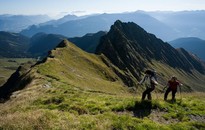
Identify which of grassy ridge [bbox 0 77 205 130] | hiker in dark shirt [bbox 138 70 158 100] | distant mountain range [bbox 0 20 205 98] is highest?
hiker in dark shirt [bbox 138 70 158 100]

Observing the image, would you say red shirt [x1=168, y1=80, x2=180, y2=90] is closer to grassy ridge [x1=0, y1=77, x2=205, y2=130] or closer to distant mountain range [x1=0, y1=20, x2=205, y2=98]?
grassy ridge [x1=0, y1=77, x2=205, y2=130]

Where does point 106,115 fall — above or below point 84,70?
above

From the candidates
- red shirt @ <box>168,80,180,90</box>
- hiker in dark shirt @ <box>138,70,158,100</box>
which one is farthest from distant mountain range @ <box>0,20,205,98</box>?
hiker in dark shirt @ <box>138,70,158,100</box>

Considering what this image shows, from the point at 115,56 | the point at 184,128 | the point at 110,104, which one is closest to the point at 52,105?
the point at 110,104

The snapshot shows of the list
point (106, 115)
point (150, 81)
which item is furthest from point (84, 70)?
point (106, 115)

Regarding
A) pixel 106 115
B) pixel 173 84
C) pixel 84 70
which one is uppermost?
pixel 173 84

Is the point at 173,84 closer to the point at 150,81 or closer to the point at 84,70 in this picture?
the point at 150,81

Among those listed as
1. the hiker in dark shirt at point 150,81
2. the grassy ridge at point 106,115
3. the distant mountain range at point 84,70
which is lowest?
the distant mountain range at point 84,70

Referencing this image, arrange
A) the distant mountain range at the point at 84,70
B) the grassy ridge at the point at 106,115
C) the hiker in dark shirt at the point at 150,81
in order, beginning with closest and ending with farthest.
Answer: the grassy ridge at the point at 106,115, the hiker in dark shirt at the point at 150,81, the distant mountain range at the point at 84,70

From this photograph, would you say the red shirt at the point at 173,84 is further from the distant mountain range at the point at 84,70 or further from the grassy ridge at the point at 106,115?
the distant mountain range at the point at 84,70

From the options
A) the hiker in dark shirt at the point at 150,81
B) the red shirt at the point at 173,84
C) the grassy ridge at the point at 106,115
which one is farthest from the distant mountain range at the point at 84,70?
the hiker in dark shirt at the point at 150,81

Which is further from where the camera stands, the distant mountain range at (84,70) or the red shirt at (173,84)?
the distant mountain range at (84,70)

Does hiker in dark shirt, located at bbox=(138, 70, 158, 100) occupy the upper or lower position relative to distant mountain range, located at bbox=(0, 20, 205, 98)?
upper

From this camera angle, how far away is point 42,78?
186 feet
